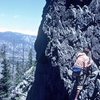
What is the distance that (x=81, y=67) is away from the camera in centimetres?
1557

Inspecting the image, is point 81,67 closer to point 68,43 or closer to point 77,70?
point 77,70

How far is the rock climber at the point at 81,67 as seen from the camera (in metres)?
15.6

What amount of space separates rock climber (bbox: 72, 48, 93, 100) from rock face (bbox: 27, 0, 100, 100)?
0.30 metres

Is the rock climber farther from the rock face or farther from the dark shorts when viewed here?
the rock face

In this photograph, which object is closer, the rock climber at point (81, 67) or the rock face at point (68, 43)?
the rock climber at point (81, 67)

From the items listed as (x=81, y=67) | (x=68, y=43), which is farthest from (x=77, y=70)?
(x=68, y=43)

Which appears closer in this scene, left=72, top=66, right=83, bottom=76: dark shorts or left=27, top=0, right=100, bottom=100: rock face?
left=72, top=66, right=83, bottom=76: dark shorts

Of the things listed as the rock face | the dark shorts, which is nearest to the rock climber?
the dark shorts

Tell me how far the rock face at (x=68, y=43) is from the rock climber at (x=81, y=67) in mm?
298

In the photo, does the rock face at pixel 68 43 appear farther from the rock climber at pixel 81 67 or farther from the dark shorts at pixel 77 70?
the dark shorts at pixel 77 70

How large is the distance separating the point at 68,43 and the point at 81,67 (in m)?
4.08

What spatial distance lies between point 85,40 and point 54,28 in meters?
3.97

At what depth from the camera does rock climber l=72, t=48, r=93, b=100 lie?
15586 millimetres

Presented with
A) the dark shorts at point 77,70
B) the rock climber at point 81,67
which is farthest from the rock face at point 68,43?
the dark shorts at point 77,70
